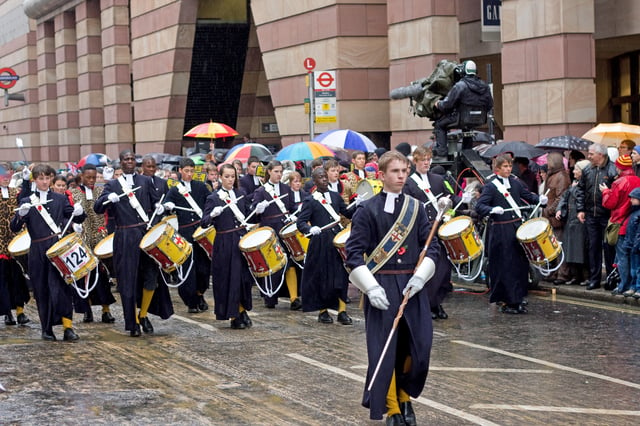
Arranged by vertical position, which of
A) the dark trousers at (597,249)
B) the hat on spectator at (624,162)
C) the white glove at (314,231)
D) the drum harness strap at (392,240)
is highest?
the hat on spectator at (624,162)

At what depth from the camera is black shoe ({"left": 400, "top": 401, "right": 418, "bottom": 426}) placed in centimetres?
791

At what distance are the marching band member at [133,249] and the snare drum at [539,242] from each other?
4.14 metres

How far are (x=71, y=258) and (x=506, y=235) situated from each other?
199 inches

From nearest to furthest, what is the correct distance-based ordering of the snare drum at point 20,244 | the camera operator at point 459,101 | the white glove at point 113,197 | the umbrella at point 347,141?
the white glove at point 113,197 → the snare drum at point 20,244 → the camera operator at point 459,101 → the umbrella at point 347,141

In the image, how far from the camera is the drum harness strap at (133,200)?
1271 cm

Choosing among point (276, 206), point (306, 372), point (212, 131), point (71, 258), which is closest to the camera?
point (306, 372)

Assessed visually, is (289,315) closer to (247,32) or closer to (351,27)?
(351,27)

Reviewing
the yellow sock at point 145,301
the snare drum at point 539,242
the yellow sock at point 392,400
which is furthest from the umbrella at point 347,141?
the yellow sock at point 392,400

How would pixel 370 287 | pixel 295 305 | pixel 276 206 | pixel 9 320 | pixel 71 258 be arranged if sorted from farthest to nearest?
pixel 276 206, pixel 295 305, pixel 9 320, pixel 71 258, pixel 370 287

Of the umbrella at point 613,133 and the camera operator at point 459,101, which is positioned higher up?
the camera operator at point 459,101

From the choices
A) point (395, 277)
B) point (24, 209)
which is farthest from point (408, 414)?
point (24, 209)

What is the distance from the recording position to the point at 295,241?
14.4 meters

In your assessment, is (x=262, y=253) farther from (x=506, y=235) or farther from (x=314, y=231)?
(x=506, y=235)

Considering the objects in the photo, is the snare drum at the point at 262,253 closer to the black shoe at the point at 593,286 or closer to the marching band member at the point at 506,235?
the marching band member at the point at 506,235
